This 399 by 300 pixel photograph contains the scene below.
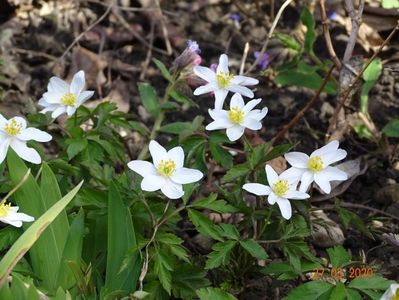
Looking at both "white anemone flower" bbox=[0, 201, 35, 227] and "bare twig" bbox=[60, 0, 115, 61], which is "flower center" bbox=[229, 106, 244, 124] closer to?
"white anemone flower" bbox=[0, 201, 35, 227]

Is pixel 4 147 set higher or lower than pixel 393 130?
higher

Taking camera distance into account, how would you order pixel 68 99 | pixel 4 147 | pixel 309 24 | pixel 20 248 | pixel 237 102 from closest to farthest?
pixel 20 248 → pixel 4 147 → pixel 237 102 → pixel 68 99 → pixel 309 24

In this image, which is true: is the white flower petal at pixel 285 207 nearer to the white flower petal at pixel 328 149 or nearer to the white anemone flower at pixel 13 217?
the white flower petal at pixel 328 149

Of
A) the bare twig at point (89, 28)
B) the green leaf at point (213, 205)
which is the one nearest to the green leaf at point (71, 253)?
the green leaf at point (213, 205)

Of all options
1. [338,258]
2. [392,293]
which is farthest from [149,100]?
[392,293]

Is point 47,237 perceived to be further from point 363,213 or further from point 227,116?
point 363,213

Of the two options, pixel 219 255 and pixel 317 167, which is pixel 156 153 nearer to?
pixel 219 255

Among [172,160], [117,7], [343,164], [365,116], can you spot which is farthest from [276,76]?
[172,160]
